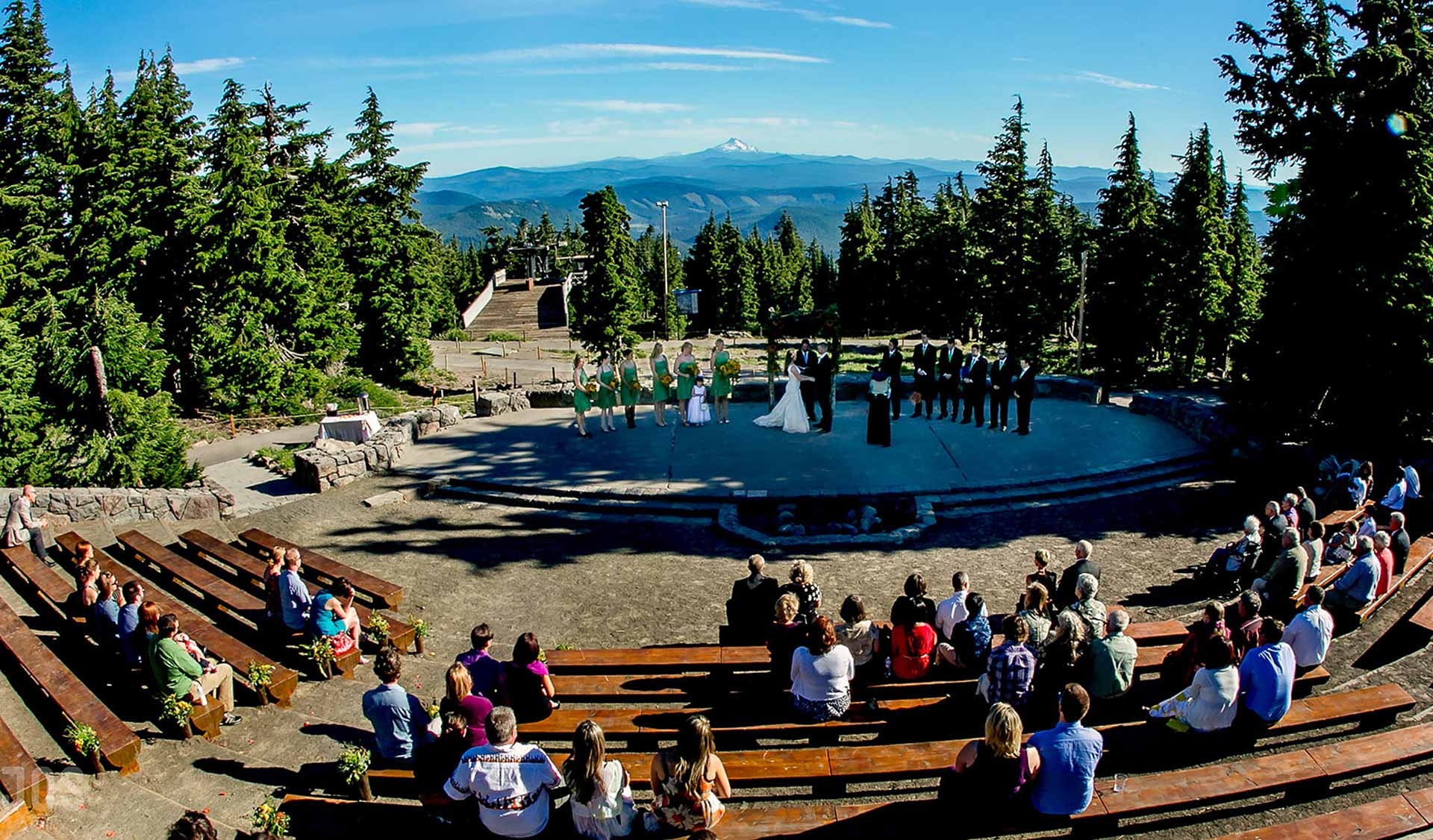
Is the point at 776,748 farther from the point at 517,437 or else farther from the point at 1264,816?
the point at 517,437

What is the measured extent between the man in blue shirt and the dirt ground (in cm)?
93

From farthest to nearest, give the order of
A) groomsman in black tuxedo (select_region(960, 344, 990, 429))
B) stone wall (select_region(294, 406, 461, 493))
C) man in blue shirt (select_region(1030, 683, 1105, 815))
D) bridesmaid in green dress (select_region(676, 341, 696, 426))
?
bridesmaid in green dress (select_region(676, 341, 696, 426))
groomsman in black tuxedo (select_region(960, 344, 990, 429))
stone wall (select_region(294, 406, 461, 493))
man in blue shirt (select_region(1030, 683, 1105, 815))

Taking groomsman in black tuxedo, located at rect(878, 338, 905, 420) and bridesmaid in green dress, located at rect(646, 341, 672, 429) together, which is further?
bridesmaid in green dress, located at rect(646, 341, 672, 429)

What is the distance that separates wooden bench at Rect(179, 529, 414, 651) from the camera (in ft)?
32.4

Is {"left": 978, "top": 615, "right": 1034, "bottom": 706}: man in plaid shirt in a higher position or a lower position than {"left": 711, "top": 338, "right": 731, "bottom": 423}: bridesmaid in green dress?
lower

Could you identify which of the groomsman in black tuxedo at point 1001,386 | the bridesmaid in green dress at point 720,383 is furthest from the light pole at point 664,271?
the groomsman in black tuxedo at point 1001,386

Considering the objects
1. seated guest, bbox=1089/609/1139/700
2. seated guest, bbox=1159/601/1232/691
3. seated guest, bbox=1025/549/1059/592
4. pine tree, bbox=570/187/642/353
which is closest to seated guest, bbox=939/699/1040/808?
seated guest, bbox=1089/609/1139/700

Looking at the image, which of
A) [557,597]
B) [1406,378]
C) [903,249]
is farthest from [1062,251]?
[557,597]

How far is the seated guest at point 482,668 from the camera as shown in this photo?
7.22 meters

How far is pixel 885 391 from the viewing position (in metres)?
17.3

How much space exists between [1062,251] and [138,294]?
40880 mm

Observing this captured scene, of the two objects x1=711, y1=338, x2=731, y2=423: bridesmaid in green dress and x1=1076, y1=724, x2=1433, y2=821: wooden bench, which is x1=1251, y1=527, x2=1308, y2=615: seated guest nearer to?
x1=1076, y1=724, x2=1433, y2=821: wooden bench

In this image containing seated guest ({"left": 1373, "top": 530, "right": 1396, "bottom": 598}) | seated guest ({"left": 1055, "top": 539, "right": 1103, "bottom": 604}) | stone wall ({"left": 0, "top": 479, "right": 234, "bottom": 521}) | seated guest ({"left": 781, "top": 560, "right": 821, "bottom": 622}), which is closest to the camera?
seated guest ({"left": 781, "top": 560, "right": 821, "bottom": 622})

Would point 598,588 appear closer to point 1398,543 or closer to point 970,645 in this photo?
point 970,645
